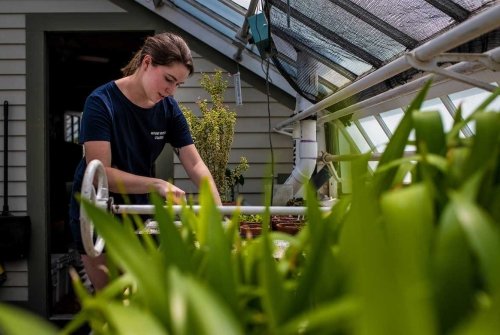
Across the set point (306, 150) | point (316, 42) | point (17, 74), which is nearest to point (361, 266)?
point (316, 42)

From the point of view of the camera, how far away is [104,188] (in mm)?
1391

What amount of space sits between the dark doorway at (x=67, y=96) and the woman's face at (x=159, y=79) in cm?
325

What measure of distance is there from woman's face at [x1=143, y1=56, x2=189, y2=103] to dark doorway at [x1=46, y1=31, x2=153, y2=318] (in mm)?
3248

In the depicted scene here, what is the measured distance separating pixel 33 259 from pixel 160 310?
13.8 feet

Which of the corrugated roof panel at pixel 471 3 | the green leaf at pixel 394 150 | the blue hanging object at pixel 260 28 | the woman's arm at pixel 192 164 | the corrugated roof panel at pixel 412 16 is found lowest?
the green leaf at pixel 394 150

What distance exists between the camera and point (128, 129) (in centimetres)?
211

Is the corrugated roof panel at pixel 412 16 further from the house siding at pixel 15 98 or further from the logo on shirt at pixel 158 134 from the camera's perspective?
the house siding at pixel 15 98

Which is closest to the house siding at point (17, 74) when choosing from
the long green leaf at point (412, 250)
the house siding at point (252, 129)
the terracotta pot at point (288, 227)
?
the house siding at point (252, 129)

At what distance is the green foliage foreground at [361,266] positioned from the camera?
0.31m

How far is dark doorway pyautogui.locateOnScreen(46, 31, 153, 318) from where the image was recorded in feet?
18.8

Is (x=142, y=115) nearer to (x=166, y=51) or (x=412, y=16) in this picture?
(x=166, y=51)

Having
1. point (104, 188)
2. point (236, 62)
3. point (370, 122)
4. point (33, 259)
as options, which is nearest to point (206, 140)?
point (236, 62)

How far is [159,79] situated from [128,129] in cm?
21

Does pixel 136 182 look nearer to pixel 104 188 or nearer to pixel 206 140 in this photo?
pixel 104 188
